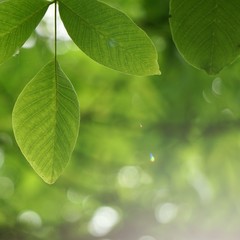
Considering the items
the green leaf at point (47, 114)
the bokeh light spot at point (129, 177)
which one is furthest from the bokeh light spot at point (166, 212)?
the green leaf at point (47, 114)

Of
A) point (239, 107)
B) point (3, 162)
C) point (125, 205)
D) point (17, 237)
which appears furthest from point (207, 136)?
point (17, 237)

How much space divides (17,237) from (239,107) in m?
0.86

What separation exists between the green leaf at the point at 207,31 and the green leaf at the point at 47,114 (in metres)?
0.11

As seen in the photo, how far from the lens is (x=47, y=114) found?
1.70 feet

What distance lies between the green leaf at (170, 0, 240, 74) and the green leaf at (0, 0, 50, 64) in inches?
4.9

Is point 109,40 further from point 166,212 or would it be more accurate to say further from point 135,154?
point 166,212

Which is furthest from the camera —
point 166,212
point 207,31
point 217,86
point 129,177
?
point 166,212

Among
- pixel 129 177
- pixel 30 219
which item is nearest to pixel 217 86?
pixel 129 177

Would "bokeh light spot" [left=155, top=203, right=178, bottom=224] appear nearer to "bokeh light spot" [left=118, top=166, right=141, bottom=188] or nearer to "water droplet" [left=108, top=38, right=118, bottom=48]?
"bokeh light spot" [left=118, top=166, right=141, bottom=188]

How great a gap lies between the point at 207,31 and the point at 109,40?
9 centimetres

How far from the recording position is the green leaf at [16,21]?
51 centimetres

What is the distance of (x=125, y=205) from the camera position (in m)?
1.94

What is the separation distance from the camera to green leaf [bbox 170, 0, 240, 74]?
1.62 feet

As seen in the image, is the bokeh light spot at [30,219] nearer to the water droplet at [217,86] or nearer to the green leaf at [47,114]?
the water droplet at [217,86]
